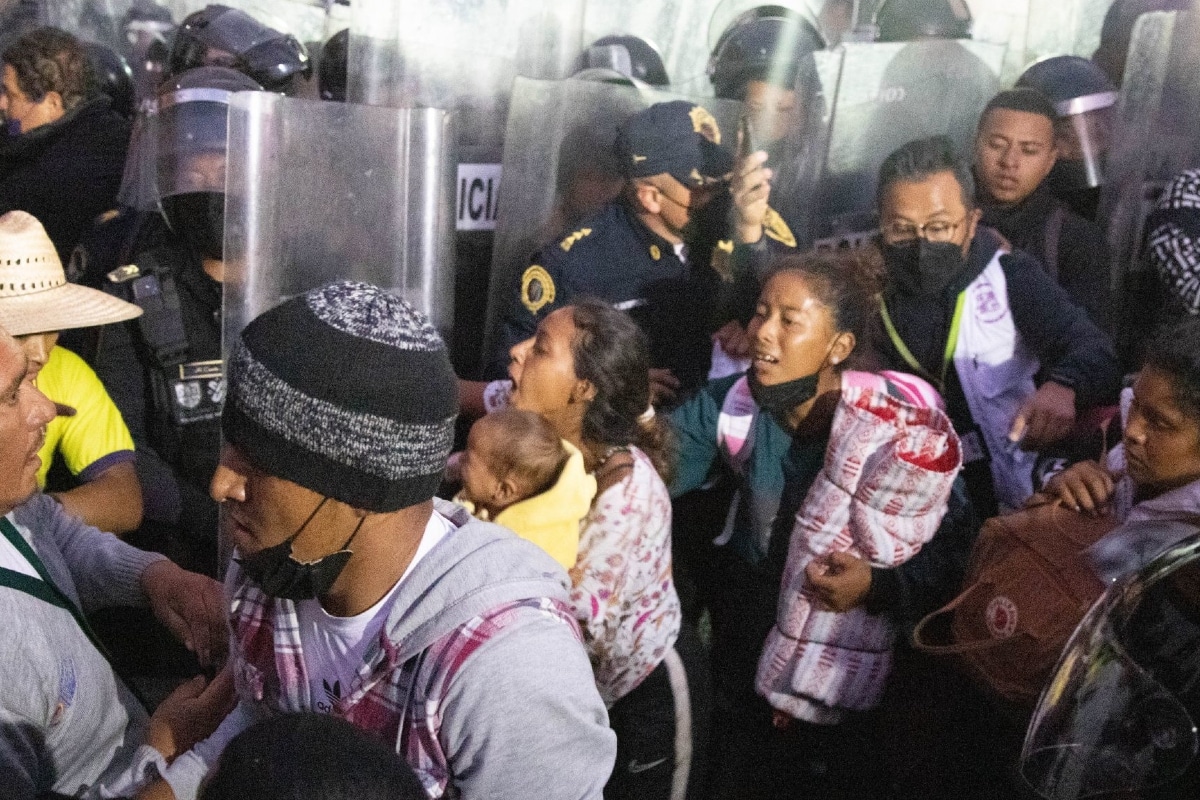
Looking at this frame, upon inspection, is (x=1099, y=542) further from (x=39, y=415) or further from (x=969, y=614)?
(x=39, y=415)

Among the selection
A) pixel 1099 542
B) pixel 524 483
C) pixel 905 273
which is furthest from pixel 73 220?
pixel 1099 542

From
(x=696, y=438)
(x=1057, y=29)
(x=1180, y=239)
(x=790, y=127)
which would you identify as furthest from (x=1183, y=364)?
(x=1057, y=29)

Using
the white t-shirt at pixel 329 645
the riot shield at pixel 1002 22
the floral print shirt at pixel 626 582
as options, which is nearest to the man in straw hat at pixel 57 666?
the white t-shirt at pixel 329 645

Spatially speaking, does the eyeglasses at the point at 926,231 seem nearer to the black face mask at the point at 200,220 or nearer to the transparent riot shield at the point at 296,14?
the black face mask at the point at 200,220

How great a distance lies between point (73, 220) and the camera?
4.45m

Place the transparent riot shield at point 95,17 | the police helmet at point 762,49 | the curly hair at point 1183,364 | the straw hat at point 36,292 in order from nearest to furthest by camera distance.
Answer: the curly hair at point 1183,364, the straw hat at point 36,292, the police helmet at point 762,49, the transparent riot shield at point 95,17

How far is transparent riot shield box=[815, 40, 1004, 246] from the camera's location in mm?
4297

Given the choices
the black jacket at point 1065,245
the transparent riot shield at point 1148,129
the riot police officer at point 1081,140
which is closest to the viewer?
the black jacket at point 1065,245

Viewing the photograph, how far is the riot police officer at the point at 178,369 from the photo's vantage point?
122 inches

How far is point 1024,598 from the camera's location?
2549 millimetres

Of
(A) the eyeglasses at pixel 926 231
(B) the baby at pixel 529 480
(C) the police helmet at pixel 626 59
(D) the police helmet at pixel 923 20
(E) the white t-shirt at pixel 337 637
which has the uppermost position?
(D) the police helmet at pixel 923 20

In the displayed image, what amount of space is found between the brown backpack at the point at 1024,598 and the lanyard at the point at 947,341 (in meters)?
0.78

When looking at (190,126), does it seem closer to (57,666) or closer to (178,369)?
(178,369)

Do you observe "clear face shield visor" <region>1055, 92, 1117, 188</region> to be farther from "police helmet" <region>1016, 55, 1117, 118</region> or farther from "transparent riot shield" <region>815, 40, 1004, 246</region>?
"transparent riot shield" <region>815, 40, 1004, 246</region>
